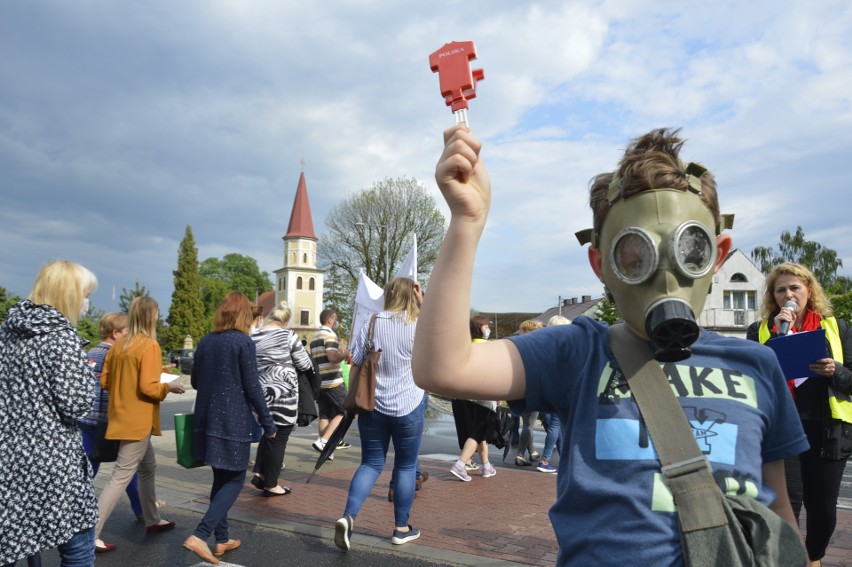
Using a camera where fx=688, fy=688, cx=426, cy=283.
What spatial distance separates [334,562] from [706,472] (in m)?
3.98

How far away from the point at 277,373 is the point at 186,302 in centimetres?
6420

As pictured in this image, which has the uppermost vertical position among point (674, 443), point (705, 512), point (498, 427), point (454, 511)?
point (674, 443)

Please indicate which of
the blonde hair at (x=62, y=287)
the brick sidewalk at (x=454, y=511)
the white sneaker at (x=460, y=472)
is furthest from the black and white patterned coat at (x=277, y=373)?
the blonde hair at (x=62, y=287)

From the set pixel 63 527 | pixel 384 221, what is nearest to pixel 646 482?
pixel 63 527

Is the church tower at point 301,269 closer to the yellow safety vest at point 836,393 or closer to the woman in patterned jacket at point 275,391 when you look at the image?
the woman in patterned jacket at point 275,391

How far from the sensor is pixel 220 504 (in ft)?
15.7

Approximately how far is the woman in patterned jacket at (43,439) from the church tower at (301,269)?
8085 centimetres

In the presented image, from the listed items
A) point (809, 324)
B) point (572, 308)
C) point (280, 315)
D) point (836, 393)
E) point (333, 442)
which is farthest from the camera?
point (572, 308)

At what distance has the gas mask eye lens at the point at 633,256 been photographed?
1534mm

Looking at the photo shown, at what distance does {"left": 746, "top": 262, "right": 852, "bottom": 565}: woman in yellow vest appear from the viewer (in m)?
3.87

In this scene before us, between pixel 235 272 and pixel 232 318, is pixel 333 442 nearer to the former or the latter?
pixel 232 318

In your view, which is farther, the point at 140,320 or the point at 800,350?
the point at 140,320

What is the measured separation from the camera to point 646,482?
1487 millimetres

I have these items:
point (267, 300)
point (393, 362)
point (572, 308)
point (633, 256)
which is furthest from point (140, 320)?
point (267, 300)
